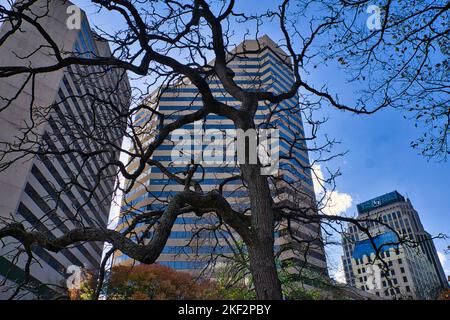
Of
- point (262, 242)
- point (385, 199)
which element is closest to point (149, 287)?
point (262, 242)

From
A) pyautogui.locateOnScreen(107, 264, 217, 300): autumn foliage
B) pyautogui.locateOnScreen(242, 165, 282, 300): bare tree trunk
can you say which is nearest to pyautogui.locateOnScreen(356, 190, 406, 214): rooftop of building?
pyautogui.locateOnScreen(107, 264, 217, 300): autumn foliage

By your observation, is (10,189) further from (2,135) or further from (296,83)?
(296,83)

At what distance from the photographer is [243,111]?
A: 5270 millimetres

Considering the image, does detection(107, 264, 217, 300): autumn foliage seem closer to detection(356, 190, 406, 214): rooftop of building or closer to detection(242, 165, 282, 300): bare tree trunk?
detection(242, 165, 282, 300): bare tree trunk

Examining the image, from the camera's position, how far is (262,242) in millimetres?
4070

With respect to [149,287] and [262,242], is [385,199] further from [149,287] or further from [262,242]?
[262,242]

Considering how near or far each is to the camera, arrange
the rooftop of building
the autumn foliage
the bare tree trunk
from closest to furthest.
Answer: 1. the bare tree trunk
2. the autumn foliage
3. the rooftop of building

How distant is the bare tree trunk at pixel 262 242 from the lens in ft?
12.3

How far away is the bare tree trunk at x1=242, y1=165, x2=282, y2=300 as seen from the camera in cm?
376

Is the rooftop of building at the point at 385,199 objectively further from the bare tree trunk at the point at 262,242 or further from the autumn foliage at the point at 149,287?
the bare tree trunk at the point at 262,242

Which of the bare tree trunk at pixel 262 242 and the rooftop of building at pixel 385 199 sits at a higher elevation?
the rooftop of building at pixel 385 199

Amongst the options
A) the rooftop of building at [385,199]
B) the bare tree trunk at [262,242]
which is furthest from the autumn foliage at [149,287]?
the rooftop of building at [385,199]

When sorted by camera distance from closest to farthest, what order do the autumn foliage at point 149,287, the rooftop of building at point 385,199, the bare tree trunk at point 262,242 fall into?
the bare tree trunk at point 262,242 → the autumn foliage at point 149,287 → the rooftop of building at point 385,199

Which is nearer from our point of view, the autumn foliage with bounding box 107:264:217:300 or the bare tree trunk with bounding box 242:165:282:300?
the bare tree trunk with bounding box 242:165:282:300
